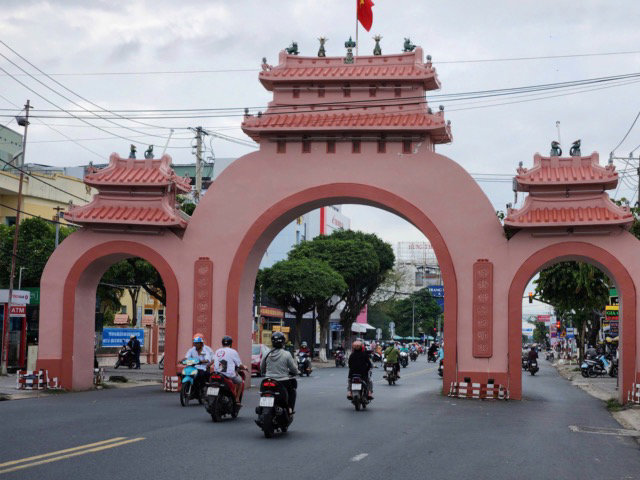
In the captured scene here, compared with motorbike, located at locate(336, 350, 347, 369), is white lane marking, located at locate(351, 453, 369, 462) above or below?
above

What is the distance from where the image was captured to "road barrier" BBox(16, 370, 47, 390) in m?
22.8

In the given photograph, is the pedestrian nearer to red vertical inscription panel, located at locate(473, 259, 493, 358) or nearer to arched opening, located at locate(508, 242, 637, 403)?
red vertical inscription panel, located at locate(473, 259, 493, 358)

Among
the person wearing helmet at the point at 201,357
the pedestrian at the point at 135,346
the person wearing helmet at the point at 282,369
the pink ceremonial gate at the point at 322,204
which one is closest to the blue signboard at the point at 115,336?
the pedestrian at the point at 135,346

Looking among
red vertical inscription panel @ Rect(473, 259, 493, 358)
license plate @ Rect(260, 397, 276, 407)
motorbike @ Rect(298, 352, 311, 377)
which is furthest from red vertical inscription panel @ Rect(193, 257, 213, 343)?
motorbike @ Rect(298, 352, 311, 377)

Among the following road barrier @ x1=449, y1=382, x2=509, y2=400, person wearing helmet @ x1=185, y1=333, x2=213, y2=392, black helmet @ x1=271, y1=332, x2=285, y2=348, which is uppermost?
black helmet @ x1=271, y1=332, x2=285, y2=348

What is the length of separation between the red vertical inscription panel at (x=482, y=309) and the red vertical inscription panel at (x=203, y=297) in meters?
7.17

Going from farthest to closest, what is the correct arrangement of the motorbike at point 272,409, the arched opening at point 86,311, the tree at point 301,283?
the tree at point 301,283 < the arched opening at point 86,311 < the motorbike at point 272,409

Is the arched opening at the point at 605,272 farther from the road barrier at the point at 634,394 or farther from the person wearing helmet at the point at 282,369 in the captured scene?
the person wearing helmet at the point at 282,369

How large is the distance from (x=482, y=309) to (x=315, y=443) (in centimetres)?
Result: 1118

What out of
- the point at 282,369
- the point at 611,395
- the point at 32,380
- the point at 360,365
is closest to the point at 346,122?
the point at 360,365

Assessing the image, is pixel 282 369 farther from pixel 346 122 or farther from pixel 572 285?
pixel 572 285

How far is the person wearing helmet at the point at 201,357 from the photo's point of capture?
1792 cm

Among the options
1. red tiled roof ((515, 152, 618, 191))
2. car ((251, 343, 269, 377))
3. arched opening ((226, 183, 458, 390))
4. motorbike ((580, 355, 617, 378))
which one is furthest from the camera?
motorbike ((580, 355, 617, 378))

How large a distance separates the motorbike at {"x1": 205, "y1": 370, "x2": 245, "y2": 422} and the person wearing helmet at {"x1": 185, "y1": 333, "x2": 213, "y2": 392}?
2.73m
